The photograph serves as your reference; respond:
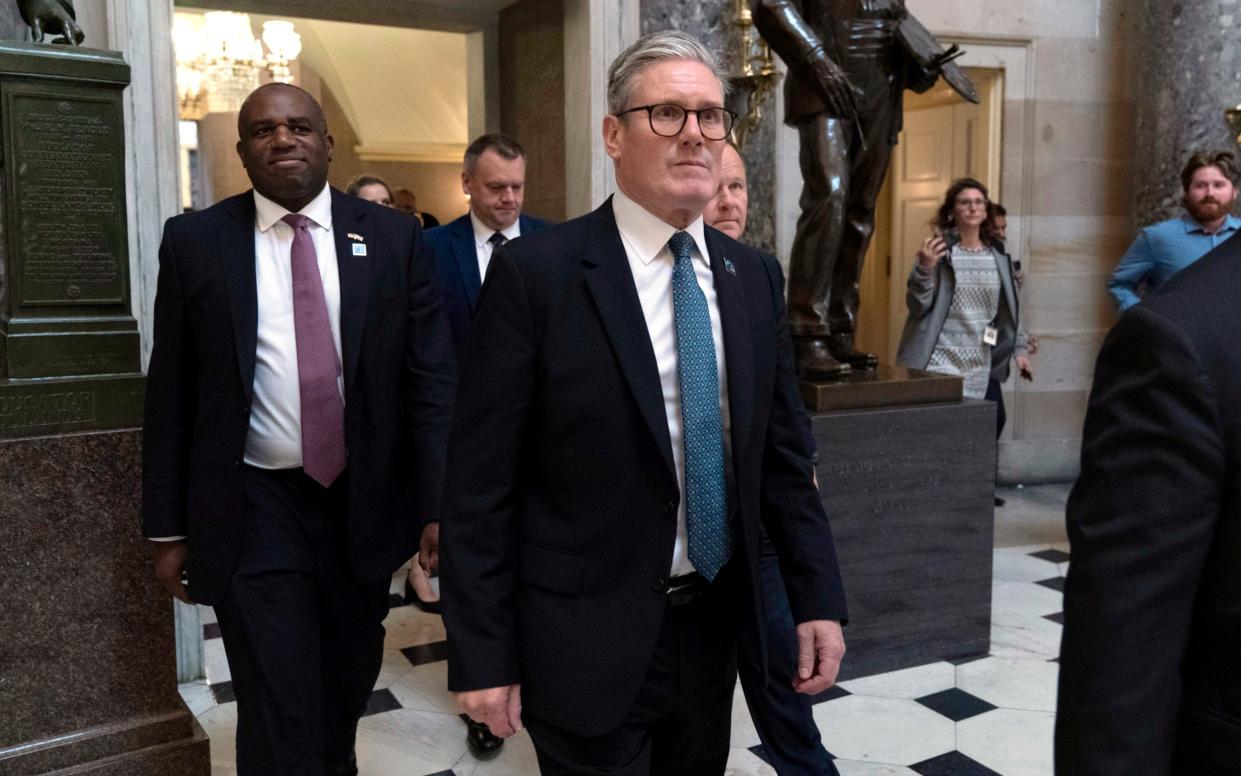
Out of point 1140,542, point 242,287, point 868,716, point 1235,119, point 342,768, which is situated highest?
point 1235,119

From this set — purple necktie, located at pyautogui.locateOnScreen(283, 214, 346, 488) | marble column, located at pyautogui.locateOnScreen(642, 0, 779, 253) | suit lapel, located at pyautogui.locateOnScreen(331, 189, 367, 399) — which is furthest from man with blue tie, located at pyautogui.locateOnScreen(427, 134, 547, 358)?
marble column, located at pyautogui.locateOnScreen(642, 0, 779, 253)

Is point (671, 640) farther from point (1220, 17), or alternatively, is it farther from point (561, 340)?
point (1220, 17)

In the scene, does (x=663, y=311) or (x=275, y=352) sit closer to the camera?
(x=663, y=311)

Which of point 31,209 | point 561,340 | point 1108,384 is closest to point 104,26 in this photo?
point 31,209

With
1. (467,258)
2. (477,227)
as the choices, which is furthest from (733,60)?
(467,258)

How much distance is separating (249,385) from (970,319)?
4.45 meters

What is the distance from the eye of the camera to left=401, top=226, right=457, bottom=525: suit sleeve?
2.90 m

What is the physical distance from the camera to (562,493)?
1938 mm

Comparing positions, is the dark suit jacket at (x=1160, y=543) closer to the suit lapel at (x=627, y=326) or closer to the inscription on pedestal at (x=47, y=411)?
the suit lapel at (x=627, y=326)

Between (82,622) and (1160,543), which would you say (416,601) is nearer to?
(82,622)

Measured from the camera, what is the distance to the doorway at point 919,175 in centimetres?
798

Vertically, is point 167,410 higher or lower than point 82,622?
higher

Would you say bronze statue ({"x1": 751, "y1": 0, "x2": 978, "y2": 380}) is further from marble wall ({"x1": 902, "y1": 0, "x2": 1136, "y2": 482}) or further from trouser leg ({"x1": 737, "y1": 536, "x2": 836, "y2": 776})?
marble wall ({"x1": 902, "y1": 0, "x2": 1136, "y2": 482})

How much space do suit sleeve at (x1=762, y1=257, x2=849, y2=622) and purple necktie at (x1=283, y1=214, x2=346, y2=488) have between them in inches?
44.1
